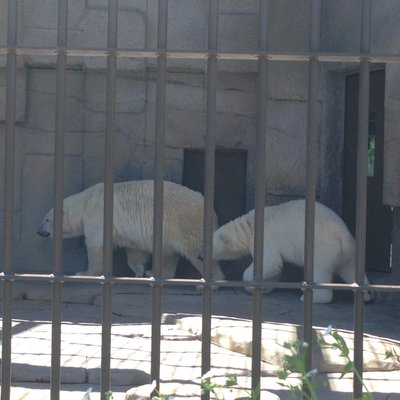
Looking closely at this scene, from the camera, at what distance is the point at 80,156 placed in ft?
28.0

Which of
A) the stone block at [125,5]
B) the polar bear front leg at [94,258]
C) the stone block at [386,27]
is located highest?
the stone block at [125,5]

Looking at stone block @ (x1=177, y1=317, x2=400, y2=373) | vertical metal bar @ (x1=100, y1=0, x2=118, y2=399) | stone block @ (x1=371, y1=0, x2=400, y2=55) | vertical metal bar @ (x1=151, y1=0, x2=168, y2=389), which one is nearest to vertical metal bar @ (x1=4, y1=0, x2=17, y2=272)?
vertical metal bar @ (x1=100, y1=0, x2=118, y2=399)

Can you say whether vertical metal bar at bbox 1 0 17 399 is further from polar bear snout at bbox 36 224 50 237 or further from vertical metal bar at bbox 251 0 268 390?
polar bear snout at bbox 36 224 50 237

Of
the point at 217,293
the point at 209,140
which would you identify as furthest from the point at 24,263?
the point at 209,140

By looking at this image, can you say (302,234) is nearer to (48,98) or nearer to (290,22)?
(290,22)

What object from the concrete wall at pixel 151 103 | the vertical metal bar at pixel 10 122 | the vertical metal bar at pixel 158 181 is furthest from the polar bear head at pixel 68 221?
the vertical metal bar at pixel 158 181

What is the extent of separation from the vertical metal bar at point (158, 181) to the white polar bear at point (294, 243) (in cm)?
419

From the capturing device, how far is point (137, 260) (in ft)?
27.3

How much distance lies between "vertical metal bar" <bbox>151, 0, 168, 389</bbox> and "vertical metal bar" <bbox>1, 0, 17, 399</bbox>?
460mm

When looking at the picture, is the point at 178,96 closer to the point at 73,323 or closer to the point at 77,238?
the point at 77,238

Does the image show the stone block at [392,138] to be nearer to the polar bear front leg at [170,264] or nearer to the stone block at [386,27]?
the stone block at [386,27]

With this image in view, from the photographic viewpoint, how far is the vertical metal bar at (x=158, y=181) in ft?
9.47

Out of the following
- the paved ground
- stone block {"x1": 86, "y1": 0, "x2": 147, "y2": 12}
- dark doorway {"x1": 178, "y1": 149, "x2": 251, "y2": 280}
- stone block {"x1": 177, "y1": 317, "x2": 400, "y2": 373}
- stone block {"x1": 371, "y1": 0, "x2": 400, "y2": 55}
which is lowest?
the paved ground

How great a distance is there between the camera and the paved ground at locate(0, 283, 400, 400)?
14.4ft
